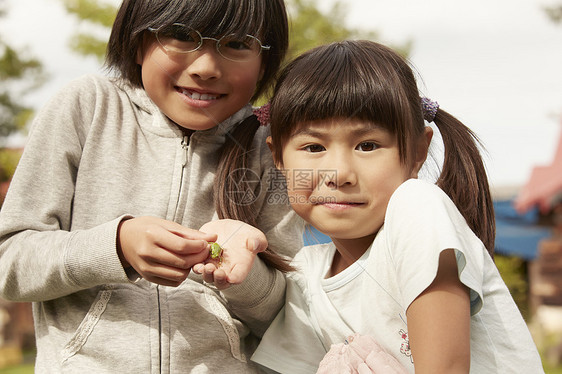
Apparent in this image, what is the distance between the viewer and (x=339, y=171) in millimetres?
1364

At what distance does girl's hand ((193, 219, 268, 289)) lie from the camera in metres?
1.29

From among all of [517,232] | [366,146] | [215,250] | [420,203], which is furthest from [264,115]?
[517,232]

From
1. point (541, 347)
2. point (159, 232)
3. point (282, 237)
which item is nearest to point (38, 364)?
point (159, 232)

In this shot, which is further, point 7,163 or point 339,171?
point 7,163

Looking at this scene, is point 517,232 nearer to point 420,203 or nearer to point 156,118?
point 156,118

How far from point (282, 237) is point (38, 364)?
0.69m

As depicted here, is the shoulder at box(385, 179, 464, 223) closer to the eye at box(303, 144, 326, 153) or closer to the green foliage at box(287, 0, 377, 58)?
the eye at box(303, 144, 326, 153)

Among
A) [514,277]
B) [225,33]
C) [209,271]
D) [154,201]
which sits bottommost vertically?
[514,277]

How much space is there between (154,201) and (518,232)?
546 cm

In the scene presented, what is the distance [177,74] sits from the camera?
1.57 meters

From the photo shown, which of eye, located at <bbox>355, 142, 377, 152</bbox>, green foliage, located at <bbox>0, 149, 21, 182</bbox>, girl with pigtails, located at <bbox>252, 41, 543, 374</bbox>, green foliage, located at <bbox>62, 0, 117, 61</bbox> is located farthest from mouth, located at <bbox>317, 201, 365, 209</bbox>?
green foliage, located at <bbox>0, 149, 21, 182</bbox>

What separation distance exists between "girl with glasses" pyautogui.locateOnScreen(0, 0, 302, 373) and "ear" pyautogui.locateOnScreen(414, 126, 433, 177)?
0.40 metres

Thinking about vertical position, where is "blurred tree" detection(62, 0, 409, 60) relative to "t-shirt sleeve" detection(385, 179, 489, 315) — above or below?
above

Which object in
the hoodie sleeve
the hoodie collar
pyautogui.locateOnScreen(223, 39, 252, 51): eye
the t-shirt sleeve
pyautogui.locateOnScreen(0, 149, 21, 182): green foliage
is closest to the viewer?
the t-shirt sleeve
